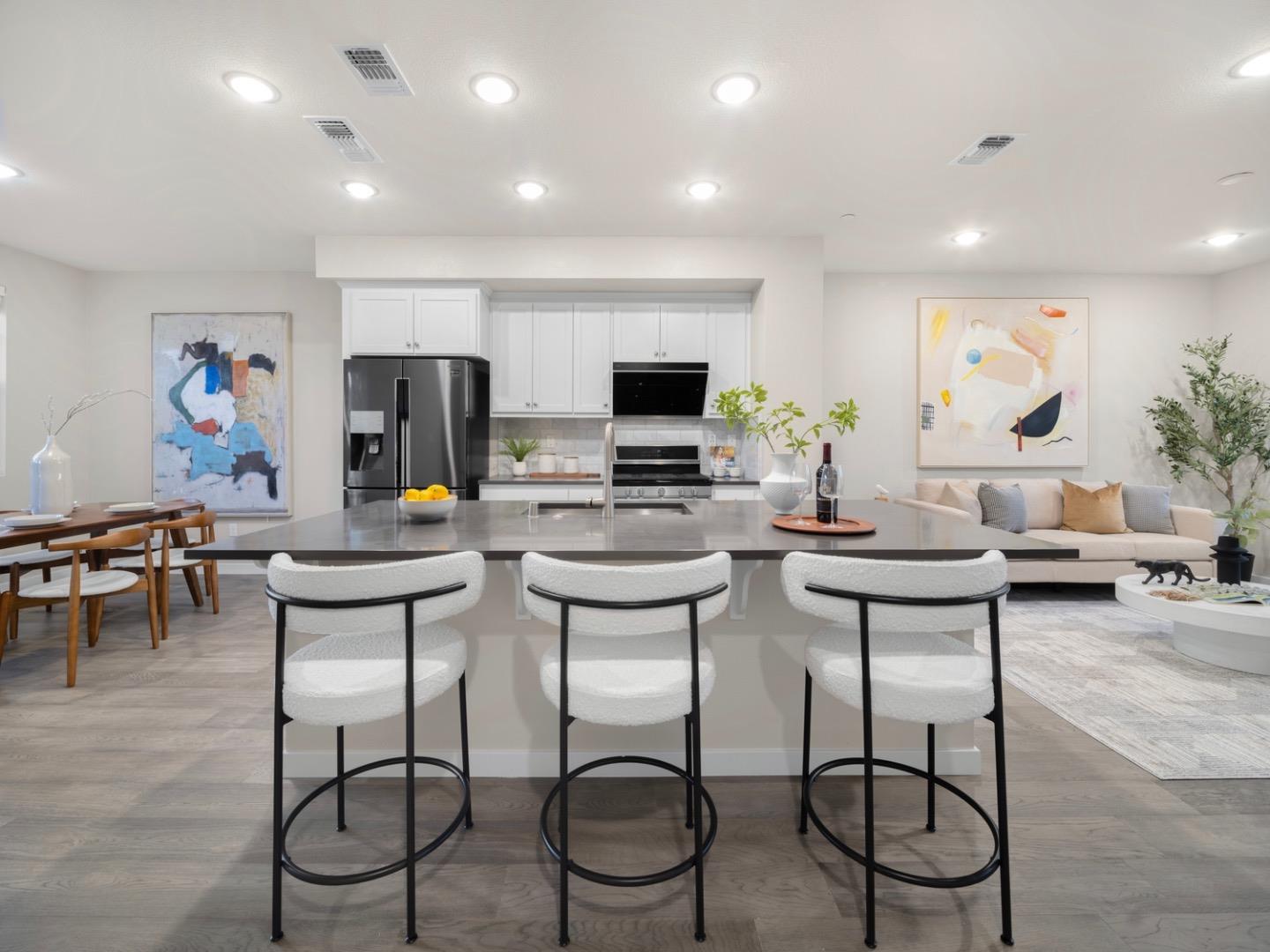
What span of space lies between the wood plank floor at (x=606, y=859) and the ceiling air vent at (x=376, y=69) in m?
2.75

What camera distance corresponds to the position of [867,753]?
1382 millimetres

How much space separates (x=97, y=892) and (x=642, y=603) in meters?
1.68

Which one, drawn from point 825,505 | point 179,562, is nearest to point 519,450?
point 179,562

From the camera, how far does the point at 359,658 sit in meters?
1.50

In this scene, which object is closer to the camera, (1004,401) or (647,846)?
(647,846)

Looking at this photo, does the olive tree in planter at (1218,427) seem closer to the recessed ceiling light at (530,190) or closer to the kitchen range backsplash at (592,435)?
the kitchen range backsplash at (592,435)

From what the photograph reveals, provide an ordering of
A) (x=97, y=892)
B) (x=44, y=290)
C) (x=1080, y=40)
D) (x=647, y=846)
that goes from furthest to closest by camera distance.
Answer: (x=44, y=290) → (x=1080, y=40) → (x=647, y=846) → (x=97, y=892)

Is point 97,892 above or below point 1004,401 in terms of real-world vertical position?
below

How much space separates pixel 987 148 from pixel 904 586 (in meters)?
2.86

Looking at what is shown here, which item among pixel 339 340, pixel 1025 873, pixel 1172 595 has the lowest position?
pixel 1025 873

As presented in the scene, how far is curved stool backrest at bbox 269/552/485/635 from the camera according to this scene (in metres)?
1.35

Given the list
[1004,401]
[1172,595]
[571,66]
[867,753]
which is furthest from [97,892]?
[1004,401]

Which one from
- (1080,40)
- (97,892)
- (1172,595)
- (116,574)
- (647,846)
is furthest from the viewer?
(116,574)

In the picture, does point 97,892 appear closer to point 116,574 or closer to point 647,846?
point 647,846
